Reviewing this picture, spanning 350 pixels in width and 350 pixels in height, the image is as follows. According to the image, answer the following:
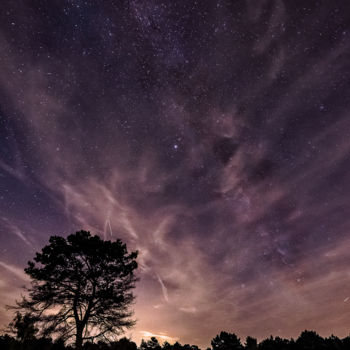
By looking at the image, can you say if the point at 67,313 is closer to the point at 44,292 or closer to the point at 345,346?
the point at 44,292

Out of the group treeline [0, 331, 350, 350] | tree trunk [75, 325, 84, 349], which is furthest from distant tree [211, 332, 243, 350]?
tree trunk [75, 325, 84, 349]

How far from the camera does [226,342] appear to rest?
110ft

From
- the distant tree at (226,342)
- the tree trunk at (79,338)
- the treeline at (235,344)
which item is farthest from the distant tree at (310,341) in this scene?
the tree trunk at (79,338)

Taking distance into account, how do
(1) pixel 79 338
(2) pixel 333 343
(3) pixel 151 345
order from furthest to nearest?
(3) pixel 151 345 < (2) pixel 333 343 < (1) pixel 79 338

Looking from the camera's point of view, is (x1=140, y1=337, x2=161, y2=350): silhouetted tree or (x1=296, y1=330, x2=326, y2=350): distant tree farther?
(x1=140, y1=337, x2=161, y2=350): silhouetted tree

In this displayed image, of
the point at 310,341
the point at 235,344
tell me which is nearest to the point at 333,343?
the point at 310,341

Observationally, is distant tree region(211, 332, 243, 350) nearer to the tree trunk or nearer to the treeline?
the treeline

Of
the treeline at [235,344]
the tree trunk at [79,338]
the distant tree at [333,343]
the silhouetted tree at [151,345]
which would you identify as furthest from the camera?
the silhouetted tree at [151,345]

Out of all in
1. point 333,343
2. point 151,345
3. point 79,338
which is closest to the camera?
point 79,338

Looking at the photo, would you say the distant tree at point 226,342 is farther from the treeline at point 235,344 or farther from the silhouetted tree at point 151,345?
the silhouetted tree at point 151,345

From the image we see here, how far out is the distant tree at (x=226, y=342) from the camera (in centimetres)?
3273

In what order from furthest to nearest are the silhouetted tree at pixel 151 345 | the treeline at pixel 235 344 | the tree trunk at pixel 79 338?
1. the silhouetted tree at pixel 151 345
2. the tree trunk at pixel 79 338
3. the treeline at pixel 235 344

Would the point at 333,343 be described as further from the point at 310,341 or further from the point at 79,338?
the point at 79,338

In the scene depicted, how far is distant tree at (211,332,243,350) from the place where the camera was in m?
32.7
